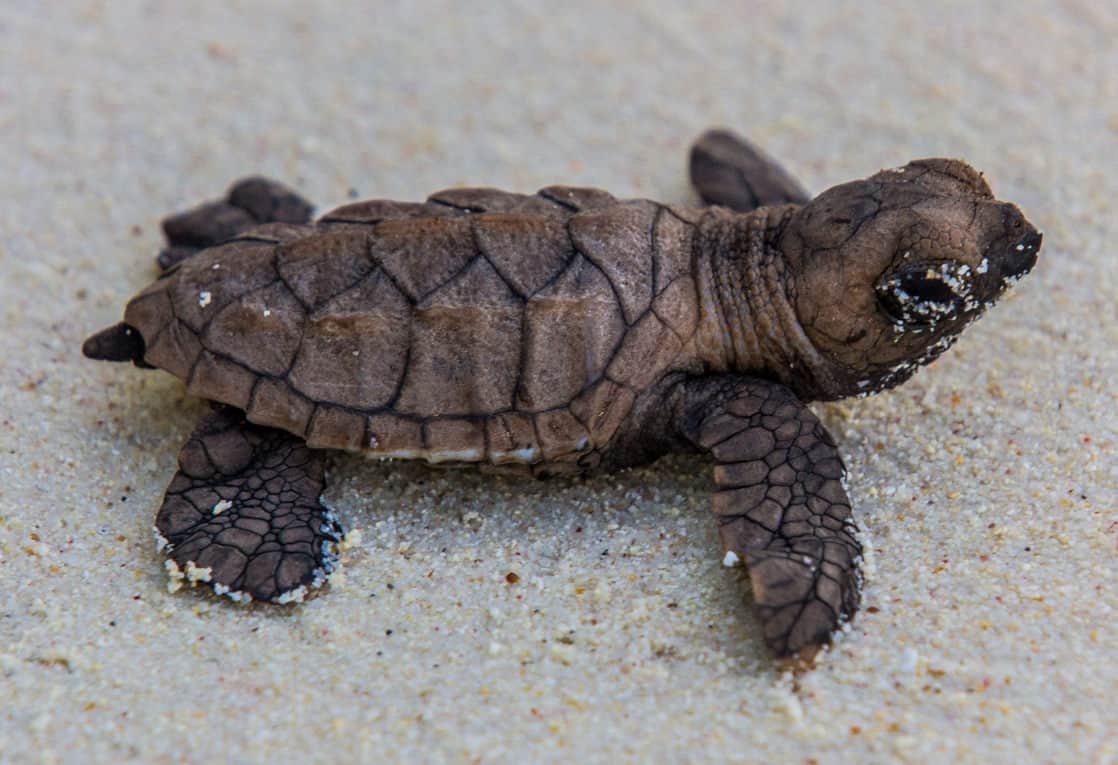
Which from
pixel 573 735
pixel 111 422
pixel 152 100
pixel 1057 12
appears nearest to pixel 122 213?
pixel 152 100

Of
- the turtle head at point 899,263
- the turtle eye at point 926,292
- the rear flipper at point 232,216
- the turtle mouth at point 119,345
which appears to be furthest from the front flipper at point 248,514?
the turtle eye at point 926,292

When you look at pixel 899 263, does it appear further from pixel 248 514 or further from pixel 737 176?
pixel 248 514

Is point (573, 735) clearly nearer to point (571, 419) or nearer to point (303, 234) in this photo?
point (571, 419)

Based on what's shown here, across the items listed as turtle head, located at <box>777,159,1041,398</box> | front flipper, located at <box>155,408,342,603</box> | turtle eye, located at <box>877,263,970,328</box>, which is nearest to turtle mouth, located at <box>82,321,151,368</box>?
front flipper, located at <box>155,408,342,603</box>

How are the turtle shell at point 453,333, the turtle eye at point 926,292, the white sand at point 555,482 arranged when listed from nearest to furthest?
the white sand at point 555,482
the turtle eye at point 926,292
the turtle shell at point 453,333

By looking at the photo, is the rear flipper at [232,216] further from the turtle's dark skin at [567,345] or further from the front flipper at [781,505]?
the front flipper at [781,505]

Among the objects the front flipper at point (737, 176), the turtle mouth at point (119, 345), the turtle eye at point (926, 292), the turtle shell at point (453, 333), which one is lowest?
the turtle mouth at point (119, 345)

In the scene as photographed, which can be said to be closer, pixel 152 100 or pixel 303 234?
pixel 303 234
